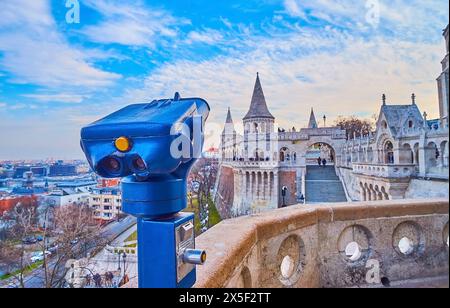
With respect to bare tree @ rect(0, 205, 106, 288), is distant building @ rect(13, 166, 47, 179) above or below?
above

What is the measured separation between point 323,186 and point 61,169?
18.4 m

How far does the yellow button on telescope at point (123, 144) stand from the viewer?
2.56 feet

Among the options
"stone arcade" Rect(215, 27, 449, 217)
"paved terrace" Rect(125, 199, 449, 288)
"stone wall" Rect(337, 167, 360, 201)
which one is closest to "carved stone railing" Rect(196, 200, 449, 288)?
"paved terrace" Rect(125, 199, 449, 288)

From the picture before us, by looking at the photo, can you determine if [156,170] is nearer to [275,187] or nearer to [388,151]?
[388,151]

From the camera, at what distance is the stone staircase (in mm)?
16734

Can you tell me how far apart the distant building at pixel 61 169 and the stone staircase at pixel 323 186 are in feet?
51.6

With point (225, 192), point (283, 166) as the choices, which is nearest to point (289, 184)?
point (283, 166)

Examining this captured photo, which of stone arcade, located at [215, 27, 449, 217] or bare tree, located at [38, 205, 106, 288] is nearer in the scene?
bare tree, located at [38, 205, 106, 288]

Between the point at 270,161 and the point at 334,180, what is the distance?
14.7 feet

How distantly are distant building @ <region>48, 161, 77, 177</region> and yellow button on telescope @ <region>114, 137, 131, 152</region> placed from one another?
1.25 m

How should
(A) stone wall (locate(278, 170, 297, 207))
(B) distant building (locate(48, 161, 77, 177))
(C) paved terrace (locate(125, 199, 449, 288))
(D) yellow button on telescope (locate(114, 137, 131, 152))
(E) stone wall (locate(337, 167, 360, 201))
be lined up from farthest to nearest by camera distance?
(A) stone wall (locate(278, 170, 297, 207)) → (E) stone wall (locate(337, 167, 360, 201)) → (B) distant building (locate(48, 161, 77, 177)) → (C) paved terrace (locate(125, 199, 449, 288)) → (D) yellow button on telescope (locate(114, 137, 131, 152))

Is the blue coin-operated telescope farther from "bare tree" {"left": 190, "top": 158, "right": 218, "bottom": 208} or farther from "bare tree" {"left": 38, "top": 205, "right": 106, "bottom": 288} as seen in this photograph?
"bare tree" {"left": 38, "top": 205, "right": 106, "bottom": 288}

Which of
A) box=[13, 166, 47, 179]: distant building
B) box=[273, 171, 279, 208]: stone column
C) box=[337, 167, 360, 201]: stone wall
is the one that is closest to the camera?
box=[13, 166, 47, 179]: distant building

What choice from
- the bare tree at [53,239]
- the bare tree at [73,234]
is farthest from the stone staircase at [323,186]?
the bare tree at [53,239]
